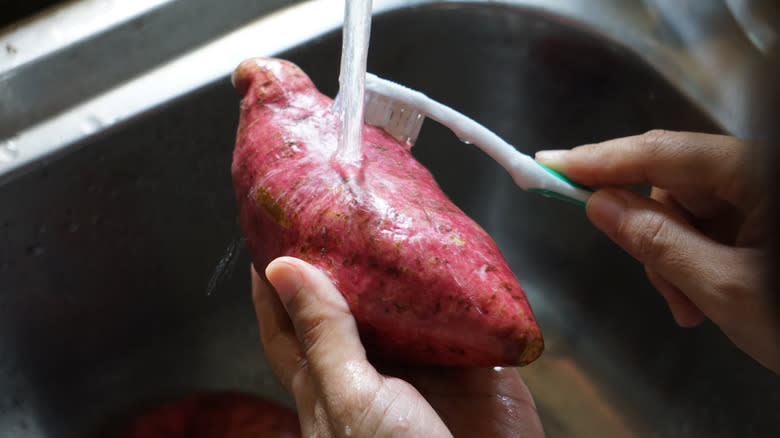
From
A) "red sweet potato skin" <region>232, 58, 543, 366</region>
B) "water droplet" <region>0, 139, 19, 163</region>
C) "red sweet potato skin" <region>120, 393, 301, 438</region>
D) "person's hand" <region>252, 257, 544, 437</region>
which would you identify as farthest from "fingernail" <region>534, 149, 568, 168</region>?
"water droplet" <region>0, 139, 19, 163</region>

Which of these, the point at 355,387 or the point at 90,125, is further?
the point at 90,125

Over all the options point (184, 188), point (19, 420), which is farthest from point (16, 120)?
point (19, 420)

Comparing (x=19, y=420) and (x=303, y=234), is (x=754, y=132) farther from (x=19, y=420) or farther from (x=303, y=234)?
(x=19, y=420)

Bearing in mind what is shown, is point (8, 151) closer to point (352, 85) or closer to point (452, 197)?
point (352, 85)

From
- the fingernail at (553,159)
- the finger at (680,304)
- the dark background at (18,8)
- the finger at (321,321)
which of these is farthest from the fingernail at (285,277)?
the dark background at (18,8)

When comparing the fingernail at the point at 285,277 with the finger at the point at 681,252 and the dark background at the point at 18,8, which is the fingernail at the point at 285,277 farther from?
the dark background at the point at 18,8

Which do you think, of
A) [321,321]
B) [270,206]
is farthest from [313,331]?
[270,206]

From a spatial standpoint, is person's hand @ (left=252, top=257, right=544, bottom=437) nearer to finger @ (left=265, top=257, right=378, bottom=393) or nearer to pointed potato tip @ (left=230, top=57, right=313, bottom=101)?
finger @ (left=265, top=257, right=378, bottom=393)
